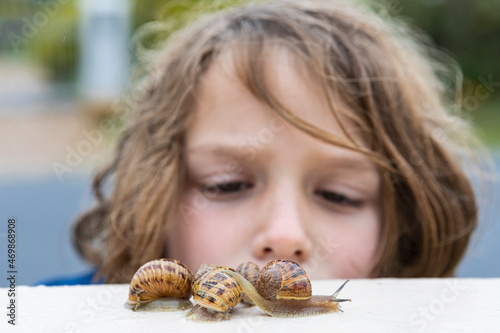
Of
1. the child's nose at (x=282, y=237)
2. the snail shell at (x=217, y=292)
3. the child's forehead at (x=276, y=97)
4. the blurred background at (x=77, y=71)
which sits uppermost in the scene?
the child's forehead at (x=276, y=97)

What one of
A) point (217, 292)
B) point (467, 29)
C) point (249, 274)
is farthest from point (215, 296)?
point (467, 29)

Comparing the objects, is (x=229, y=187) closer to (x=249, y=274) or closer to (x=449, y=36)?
(x=249, y=274)

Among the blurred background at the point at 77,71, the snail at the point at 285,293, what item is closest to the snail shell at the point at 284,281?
the snail at the point at 285,293

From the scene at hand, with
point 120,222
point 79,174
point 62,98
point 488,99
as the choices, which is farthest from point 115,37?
point 120,222

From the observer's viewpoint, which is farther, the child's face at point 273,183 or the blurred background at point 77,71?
the blurred background at point 77,71

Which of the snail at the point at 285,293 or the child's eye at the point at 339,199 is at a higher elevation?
the snail at the point at 285,293

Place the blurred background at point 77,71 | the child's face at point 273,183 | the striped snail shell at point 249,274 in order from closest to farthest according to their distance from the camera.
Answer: the striped snail shell at point 249,274 → the child's face at point 273,183 → the blurred background at point 77,71

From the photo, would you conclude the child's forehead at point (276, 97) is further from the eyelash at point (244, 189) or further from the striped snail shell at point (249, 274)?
the striped snail shell at point (249, 274)

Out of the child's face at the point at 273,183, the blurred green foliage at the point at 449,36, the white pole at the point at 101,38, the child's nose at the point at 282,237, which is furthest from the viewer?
the blurred green foliage at the point at 449,36
